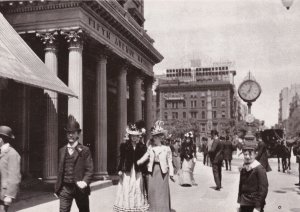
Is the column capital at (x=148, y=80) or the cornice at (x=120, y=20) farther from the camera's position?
the column capital at (x=148, y=80)

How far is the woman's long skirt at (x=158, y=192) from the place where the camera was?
9.78 meters

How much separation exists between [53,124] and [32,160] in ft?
8.42

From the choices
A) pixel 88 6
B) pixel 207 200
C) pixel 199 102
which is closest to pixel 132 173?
pixel 207 200

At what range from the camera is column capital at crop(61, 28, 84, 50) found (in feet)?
56.7

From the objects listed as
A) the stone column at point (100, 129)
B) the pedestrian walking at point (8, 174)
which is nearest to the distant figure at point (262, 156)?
the stone column at point (100, 129)

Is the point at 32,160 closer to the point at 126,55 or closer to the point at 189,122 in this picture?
the point at 126,55

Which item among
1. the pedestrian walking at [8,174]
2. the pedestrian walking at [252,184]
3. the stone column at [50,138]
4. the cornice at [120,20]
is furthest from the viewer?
the cornice at [120,20]

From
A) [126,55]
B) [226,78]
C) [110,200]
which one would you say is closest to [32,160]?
[110,200]

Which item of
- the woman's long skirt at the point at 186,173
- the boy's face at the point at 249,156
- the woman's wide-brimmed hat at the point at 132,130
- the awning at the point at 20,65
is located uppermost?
the awning at the point at 20,65

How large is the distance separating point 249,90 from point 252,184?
10.0m

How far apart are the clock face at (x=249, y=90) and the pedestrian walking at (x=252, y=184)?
9563 mm

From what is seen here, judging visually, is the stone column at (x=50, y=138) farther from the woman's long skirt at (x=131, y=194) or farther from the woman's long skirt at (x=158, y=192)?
the woman's long skirt at (x=131, y=194)

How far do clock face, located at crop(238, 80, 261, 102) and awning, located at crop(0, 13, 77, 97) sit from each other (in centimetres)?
638

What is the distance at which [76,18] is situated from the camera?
56.7ft
